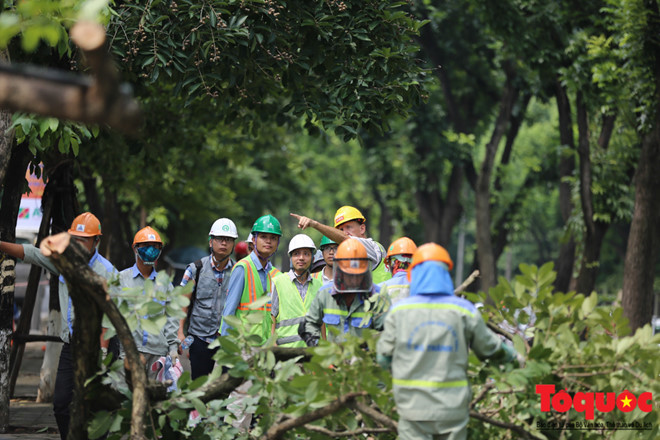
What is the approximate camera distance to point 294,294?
7750mm

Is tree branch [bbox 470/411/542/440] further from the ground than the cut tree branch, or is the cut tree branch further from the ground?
the cut tree branch

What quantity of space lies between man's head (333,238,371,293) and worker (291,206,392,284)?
50.0 inches

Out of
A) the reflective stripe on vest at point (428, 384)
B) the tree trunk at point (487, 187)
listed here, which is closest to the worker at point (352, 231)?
the reflective stripe on vest at point (428, 384)

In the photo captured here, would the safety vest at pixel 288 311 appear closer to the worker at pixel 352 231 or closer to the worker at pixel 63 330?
the worker at pixel 352 231

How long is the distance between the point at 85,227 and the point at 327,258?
7.47 ft

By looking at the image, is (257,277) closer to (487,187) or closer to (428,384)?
(428,384)

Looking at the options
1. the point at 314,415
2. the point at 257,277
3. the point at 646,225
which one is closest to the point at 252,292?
the point at 257,277

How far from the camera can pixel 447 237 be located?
22.5 m

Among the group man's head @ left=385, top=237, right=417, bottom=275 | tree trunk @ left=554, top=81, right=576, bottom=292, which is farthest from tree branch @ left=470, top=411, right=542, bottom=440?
tree trunk @ left=554, top=81, right=576, bottom=292

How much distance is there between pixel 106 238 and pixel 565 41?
340 inches

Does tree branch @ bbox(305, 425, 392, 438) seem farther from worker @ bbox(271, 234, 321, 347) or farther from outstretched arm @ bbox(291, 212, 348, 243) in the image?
outstretched arm @ bbox(291, 212, 348, 243)

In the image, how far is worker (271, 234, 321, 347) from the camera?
25.0 feet

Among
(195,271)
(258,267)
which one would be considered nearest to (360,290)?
(258,267)

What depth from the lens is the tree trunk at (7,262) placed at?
848cm
